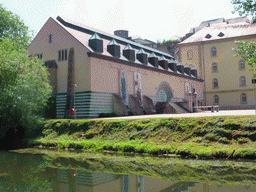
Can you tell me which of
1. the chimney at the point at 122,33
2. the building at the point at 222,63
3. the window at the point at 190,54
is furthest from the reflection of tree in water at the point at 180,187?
the chimney at the point at 122,33

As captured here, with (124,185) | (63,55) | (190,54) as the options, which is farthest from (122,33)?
(124,185)

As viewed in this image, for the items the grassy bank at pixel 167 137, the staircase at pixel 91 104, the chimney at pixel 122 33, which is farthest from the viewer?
the chimney at pixel 122 33

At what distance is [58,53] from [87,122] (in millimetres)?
15136

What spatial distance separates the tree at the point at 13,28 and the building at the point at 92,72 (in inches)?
354

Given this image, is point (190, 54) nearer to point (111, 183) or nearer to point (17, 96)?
point (17, 96)

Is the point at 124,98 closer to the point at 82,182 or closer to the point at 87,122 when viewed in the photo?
the point at 87,122

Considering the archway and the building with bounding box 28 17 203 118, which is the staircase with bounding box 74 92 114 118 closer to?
the building with bounding box 28 17 203 118

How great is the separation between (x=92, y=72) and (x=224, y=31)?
34.3 m

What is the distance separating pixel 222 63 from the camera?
53750 mm

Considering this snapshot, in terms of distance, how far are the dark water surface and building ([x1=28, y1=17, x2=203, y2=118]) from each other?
1781cm

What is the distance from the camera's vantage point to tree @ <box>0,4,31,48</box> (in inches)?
1604

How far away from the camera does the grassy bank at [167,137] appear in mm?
12234

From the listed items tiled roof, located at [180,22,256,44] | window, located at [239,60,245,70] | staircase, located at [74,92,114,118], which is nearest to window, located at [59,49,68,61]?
staircase, located at [74,92,114,118]

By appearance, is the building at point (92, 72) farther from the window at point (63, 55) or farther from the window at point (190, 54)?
the window at point (190, 54)
